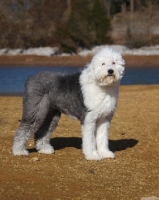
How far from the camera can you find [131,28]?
2105 inches

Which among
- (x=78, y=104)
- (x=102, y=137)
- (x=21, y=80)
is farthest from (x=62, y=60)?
(x=78, y=104)

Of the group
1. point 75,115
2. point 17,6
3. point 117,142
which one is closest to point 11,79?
point 117,142

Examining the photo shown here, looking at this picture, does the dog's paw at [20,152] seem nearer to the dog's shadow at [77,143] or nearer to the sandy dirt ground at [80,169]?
the sandy dirt ground at [80,169]

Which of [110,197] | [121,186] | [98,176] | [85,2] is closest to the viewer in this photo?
[110,197]

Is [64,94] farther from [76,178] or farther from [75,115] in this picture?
[76,178]

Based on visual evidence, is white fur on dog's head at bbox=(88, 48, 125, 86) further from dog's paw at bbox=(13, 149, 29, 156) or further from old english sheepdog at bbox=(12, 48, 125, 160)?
dog's paw at bbox=(13, 149, 29, 156)

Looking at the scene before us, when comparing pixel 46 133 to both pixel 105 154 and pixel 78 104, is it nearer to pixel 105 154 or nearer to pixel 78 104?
pixel 78 104

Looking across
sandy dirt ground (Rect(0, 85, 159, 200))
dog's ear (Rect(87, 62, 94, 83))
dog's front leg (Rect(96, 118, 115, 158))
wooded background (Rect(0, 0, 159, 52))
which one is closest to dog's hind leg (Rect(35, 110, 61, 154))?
sandy dirt ground (Rect(0, 85, 159, 200))

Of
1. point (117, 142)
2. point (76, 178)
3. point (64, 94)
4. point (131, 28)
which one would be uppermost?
point (64, 94)

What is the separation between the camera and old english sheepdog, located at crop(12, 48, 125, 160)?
8938mm

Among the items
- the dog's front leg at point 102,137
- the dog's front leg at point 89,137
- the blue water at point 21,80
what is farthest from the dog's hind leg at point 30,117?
the blue water at point 21,80

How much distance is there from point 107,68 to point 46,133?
194 cm

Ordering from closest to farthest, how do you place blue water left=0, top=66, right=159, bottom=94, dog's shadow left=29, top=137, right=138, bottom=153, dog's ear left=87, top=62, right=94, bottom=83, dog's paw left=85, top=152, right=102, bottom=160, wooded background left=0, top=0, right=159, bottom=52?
1. dog's ear left=87, top=62, right=94, bottom=83
2. dog's paw left=85, top=152, right=102, bottom=160
3. dog's shadow left=29, top=137, right=138, bottom=153
4. blue water left=0, top=66, right=159, bottom=94
5. wooded background left=0, top=0, right=159, bottom=52

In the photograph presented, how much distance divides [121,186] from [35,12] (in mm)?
47627
